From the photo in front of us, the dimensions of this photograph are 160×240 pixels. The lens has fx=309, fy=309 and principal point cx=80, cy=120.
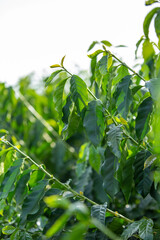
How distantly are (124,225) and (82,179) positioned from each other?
0.51 m

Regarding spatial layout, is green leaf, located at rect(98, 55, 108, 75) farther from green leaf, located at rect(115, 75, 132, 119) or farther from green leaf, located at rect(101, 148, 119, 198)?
green leaf, located at rect(101, 148, 119, 198)

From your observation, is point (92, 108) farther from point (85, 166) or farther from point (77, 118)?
point (85, 166)

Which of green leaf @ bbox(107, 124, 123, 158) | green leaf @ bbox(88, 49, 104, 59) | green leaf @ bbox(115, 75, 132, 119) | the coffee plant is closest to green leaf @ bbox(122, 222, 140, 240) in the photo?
the coffee plant

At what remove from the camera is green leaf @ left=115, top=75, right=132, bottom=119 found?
107 centimetres

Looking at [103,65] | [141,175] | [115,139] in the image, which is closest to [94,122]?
[115,139]

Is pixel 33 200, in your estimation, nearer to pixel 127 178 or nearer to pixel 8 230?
pixel 8 230

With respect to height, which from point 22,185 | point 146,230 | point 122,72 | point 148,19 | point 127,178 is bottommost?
point 146,230

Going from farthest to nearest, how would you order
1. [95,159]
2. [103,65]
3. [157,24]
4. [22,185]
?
[95,159], [22,185], [103,65], [157,24]

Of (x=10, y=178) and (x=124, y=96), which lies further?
(x=10, y=178)

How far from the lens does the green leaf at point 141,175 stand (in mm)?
1182

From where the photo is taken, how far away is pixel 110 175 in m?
1.15

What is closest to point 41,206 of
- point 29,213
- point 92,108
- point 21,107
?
point 29,213

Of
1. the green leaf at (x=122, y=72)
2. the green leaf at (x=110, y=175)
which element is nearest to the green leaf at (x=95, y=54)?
the green leaf at (x=122, y=72)

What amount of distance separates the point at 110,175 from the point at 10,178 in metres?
0.40
